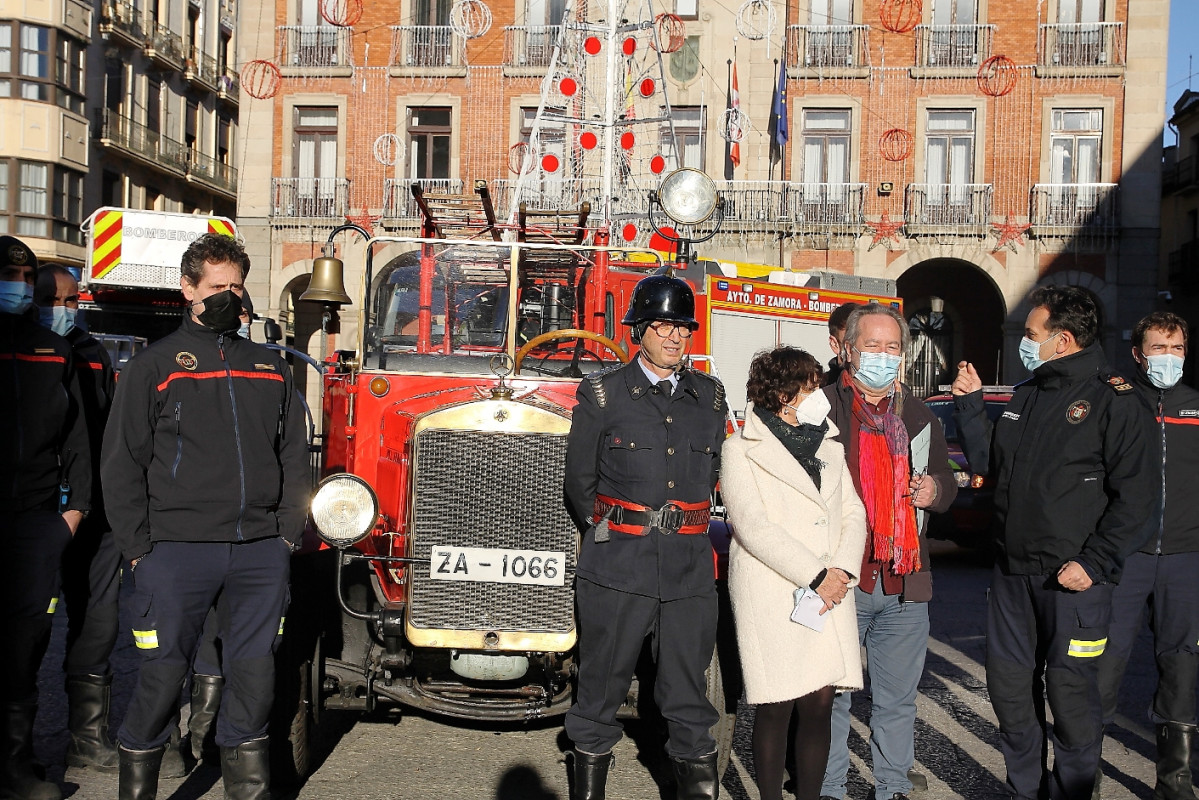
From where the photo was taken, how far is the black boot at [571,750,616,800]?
4.79 meters

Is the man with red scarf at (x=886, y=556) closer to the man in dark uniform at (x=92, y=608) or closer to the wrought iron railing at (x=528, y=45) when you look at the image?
the man in dark uniform at (x=92, y=608)

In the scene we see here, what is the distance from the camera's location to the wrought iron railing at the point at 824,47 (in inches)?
1080

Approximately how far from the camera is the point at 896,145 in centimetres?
2695

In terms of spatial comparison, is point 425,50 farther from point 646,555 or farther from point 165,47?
point 646,555

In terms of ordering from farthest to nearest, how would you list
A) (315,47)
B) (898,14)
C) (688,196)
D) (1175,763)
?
(315,47) < (898,14) < (688,196) < (1175,763)

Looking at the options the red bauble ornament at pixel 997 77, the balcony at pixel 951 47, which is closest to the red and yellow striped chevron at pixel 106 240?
the balcony at pixel 951 47

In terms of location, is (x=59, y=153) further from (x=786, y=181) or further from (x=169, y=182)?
(x=786, y=181)

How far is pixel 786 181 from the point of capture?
89.4 feet

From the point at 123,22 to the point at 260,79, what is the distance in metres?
11.8

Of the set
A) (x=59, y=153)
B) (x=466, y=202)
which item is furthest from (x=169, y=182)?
(x=466, y=202)

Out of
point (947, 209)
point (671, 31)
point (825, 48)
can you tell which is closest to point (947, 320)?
point (947, 209)


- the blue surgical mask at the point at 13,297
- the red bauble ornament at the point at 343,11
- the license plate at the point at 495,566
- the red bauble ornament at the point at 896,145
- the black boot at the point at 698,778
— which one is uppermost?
the red bauble ornament at the point at 343,11

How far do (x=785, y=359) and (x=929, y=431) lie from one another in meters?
1.05

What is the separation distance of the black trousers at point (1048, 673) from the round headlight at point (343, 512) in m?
2.69
